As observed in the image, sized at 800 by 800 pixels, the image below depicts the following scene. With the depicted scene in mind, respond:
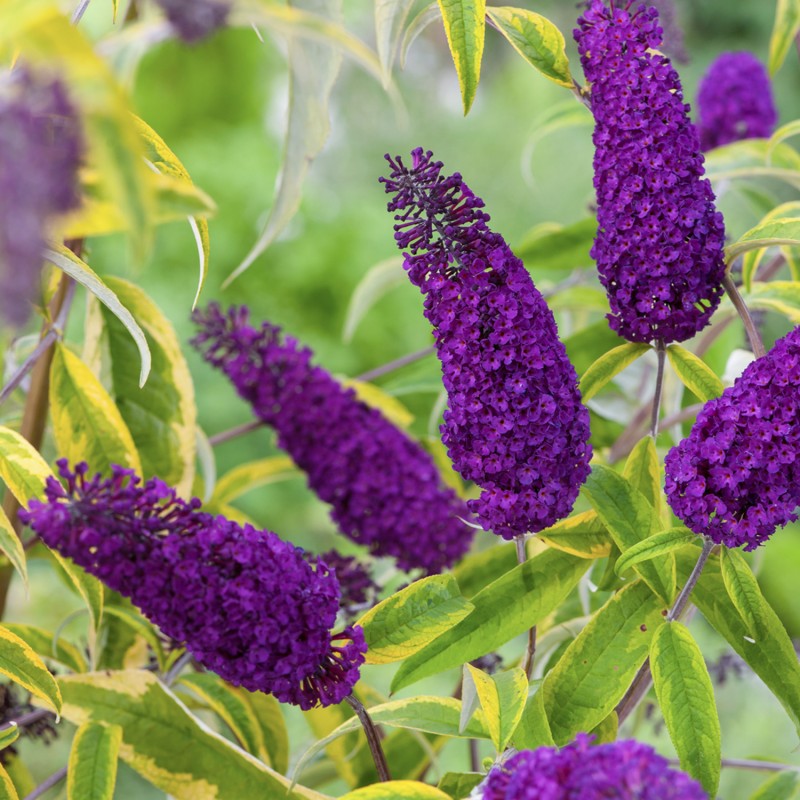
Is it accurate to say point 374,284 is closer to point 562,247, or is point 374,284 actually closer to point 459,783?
point 562,247

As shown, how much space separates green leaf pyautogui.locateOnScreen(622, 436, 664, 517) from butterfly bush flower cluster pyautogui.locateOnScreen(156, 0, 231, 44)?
0.93ft

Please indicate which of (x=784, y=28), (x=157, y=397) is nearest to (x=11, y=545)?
(x=157, y=397)

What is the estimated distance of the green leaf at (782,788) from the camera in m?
0.51

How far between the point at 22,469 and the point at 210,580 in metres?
0.12

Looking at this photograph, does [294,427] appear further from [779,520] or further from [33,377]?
[779,520]

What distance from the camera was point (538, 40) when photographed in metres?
0.45

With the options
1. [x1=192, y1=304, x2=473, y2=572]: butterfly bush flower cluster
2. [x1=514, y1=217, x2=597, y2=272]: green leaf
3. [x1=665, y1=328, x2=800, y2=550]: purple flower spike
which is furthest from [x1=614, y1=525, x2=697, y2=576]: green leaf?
[x1=514, y1=217, x2=597, y2=272]: green leaf

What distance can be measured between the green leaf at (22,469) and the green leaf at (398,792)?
0.60 feet

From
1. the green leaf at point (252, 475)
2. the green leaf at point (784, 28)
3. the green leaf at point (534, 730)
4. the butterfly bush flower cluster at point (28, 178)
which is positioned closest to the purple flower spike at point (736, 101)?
the green leaf at point (784, 28)

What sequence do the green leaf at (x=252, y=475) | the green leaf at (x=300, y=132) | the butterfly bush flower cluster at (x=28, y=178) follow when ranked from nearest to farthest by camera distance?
1. the butterfly bush flower cluster at (x=28, y=178)
2. the green leaf at (x=300, y=132)
3. the green leaf at (x=252, y=475)

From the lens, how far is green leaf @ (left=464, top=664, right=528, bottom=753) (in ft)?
1.20

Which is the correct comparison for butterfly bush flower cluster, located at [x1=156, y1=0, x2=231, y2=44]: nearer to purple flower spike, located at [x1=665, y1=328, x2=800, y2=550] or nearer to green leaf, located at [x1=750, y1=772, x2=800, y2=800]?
purple flower spike, located at [x1=665, y1=328, x2=800, y2=550]

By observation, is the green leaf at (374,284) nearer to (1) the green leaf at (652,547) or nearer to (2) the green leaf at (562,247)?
(2) the green leaf at (562,247)

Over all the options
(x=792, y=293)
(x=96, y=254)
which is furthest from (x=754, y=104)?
(x=96, y=254)
